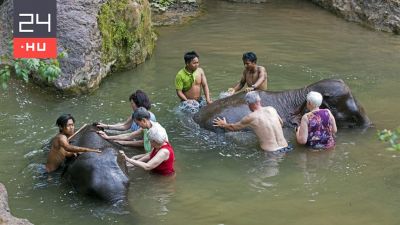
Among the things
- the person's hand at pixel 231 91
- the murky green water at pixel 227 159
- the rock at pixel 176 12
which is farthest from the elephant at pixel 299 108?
the rock at pixel 176 12

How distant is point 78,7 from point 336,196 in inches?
255

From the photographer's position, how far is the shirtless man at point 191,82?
10211 mm

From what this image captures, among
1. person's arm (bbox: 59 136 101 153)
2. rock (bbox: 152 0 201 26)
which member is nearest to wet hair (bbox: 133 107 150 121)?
person's arm (bbox: 59 136 101 153)

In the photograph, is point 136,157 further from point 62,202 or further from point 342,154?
point 342,154

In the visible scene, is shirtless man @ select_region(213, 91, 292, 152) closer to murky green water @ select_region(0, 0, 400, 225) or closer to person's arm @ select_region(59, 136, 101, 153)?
murky green water @ select_region(0, 0, 400, 225)

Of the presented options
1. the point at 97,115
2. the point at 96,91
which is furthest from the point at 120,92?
the point at 97,115

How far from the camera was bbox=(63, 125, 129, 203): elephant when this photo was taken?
7008mm

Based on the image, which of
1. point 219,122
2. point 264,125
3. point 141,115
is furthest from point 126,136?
point 264,125

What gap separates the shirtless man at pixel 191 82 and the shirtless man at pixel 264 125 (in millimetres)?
1728

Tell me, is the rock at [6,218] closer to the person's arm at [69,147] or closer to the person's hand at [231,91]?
the person's arm at [69,147]

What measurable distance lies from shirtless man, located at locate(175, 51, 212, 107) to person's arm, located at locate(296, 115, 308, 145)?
1968mm

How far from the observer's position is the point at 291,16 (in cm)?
1773

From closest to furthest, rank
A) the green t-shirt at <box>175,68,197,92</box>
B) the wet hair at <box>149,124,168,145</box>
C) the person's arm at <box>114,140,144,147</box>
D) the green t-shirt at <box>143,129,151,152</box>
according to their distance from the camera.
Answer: the wet hair at <box>149,124,168,145</box> → the green t-shirt at <box>143,129,151,152</box> → the person's arm at <box>114,140,144,147</box> → the green t-shirt at <box>175,68,197,92</box>

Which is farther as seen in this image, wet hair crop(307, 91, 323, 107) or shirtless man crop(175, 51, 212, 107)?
shirtless man crop(175, 51, 212, 107)
